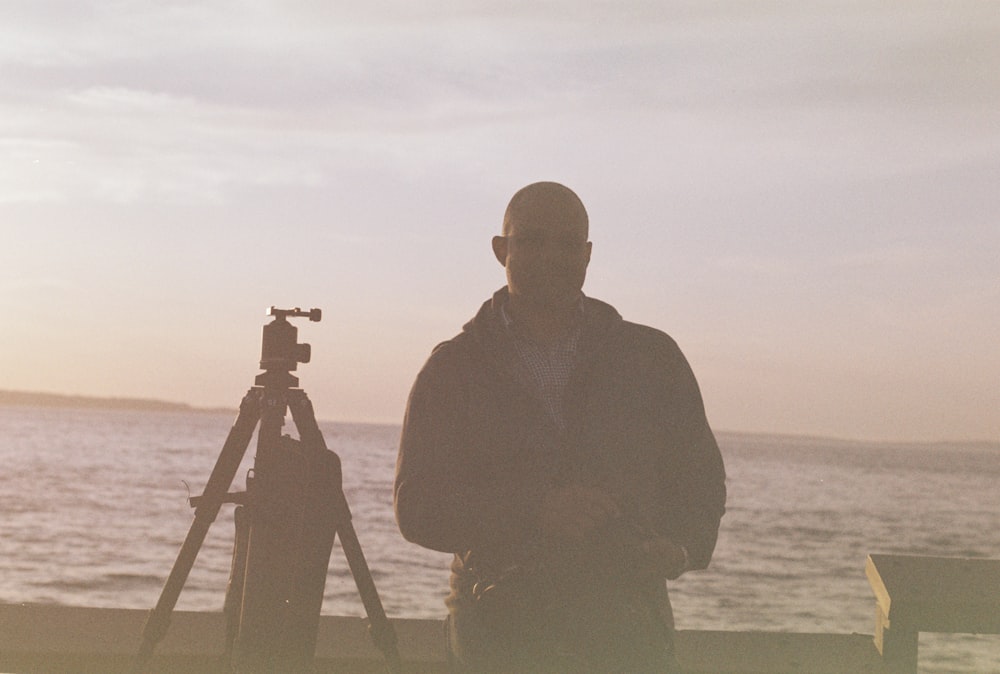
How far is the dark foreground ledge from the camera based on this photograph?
2520 millimetres

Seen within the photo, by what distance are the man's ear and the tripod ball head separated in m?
1.14

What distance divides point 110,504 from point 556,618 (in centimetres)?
4025

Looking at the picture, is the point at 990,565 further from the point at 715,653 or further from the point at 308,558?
the point at 308,558

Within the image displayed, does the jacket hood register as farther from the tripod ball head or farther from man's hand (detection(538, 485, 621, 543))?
the tripod ball head

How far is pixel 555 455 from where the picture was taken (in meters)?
2.29

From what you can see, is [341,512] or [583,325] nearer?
[583,325]

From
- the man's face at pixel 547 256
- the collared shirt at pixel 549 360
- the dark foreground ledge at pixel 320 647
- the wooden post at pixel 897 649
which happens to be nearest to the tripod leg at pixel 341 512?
the dark foreground ledge at pixel 320 647

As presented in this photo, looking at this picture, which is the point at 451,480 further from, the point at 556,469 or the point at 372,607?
the point at 372,607

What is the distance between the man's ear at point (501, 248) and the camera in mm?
2383

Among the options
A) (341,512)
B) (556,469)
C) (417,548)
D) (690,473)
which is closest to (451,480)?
(556,469)

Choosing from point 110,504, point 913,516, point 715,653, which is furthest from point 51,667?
point 913,516

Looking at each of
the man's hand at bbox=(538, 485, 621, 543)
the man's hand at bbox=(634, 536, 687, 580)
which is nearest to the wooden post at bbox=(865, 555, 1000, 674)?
the man's hand at bbox=(634, 536, 687, 580)

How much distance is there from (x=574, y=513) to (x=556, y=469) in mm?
142

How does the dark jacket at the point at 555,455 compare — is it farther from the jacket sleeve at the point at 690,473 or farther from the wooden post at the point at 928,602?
the wooden post at the point at 928,602
